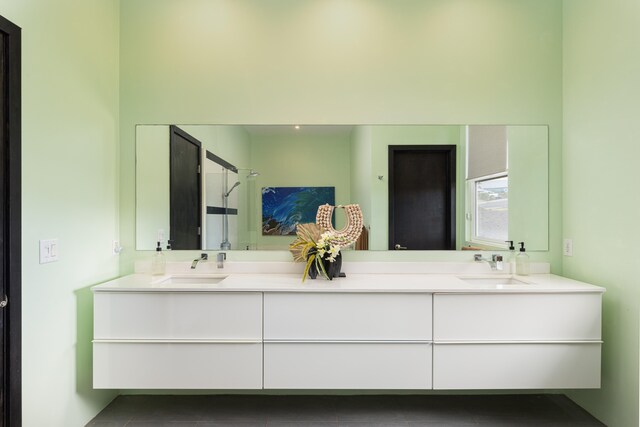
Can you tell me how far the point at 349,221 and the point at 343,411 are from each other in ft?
3.78

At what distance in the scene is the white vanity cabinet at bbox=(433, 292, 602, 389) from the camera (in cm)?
189

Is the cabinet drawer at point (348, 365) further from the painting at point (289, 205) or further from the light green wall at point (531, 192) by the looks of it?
the light green wall at point (531, 192)

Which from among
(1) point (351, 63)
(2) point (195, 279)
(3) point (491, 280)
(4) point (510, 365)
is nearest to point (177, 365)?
(2) point (195, 279)

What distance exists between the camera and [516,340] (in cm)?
189

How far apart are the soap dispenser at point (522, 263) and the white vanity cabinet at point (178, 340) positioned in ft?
5.38

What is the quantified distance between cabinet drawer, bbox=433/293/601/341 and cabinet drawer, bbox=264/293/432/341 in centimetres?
11

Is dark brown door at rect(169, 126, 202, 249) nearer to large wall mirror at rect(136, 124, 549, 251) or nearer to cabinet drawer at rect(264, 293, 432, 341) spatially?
large wall mirror at rect(136, 124, 549, 251)

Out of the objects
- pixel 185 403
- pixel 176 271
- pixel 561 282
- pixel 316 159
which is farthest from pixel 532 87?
pixel 185 403

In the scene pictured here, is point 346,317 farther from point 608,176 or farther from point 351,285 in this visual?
point 608,176

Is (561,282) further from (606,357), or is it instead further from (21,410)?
(21,410)

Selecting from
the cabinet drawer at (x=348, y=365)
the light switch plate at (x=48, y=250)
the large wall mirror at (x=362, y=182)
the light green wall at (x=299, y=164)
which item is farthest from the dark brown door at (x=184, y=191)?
the cabinet drawer at (x=348, y=365)

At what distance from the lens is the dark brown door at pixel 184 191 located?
2.39 metres

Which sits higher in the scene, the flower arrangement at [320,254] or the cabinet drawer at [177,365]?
the flower arrangement at [320,254]

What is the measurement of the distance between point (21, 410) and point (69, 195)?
3.27ft
